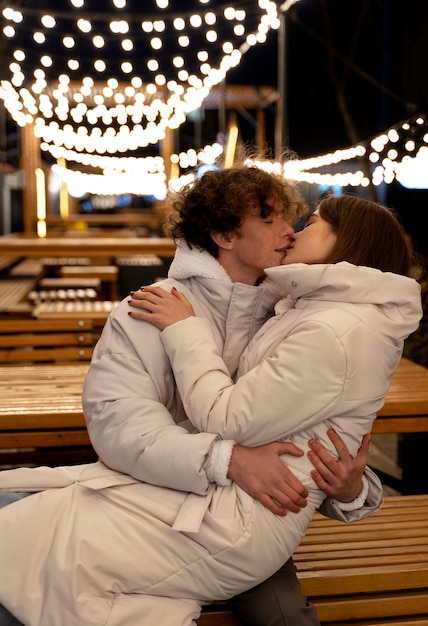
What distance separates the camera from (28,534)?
5.78 ft

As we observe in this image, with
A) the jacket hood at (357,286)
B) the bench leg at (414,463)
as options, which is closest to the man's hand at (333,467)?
the jacket hood at (357,286)

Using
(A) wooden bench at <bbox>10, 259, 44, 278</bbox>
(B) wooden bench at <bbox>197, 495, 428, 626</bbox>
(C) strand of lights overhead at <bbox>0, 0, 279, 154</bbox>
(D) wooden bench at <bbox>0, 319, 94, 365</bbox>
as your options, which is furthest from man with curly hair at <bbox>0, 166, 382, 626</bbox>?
(A) wooden bench at <bbox>10, 259, 44, 278</bbox>

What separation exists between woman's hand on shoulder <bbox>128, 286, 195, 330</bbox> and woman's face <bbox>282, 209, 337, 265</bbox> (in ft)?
1.07

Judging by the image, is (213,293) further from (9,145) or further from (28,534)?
(9,145)

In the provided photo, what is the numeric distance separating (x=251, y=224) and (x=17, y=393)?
1.52 metres

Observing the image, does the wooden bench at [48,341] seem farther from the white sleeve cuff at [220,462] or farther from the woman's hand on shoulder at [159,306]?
the white sleeve cuff at [220,462]

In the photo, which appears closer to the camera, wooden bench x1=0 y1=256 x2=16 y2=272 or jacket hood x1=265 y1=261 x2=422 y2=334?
jacket hood x1=265 y1=261 x2=422 y2=334

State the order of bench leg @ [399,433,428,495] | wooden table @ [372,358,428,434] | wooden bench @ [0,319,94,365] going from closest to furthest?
wooden table @ [372,358,428,434], bench leg @ [399,433,428,495], wooden bench @ [0,319,94,365]

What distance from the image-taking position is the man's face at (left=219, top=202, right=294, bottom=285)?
7.07 ft

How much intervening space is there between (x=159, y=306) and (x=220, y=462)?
0.47m

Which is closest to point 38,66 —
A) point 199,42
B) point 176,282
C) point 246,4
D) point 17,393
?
point 199,42

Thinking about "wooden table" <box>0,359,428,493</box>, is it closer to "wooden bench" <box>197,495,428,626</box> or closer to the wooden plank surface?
"wooden bench" <box>197,495,428,626</box>

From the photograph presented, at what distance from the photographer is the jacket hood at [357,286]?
1.81m

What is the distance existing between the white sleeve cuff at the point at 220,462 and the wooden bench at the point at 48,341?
2.65 m
